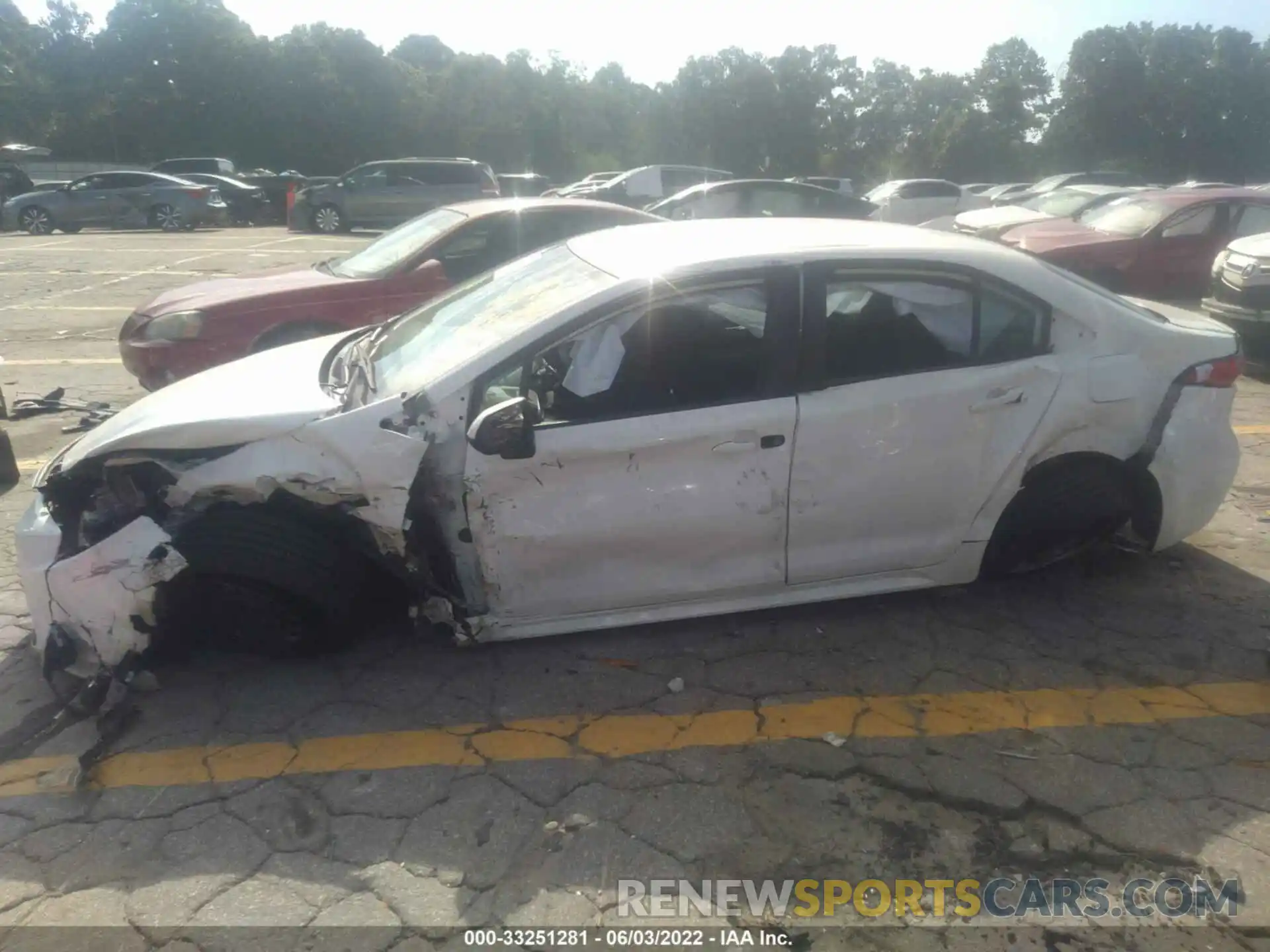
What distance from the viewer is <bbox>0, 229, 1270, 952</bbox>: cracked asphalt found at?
243 cm

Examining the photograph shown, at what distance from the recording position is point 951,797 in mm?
2775

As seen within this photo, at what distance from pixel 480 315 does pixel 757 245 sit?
1.10 m

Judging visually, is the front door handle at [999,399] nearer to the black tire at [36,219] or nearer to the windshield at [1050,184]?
the windshield at [1050,184]

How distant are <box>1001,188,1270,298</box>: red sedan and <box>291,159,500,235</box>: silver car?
14353 millimetres

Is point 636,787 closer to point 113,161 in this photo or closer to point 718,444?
point 718,444

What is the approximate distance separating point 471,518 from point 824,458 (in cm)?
125

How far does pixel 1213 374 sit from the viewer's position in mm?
3750

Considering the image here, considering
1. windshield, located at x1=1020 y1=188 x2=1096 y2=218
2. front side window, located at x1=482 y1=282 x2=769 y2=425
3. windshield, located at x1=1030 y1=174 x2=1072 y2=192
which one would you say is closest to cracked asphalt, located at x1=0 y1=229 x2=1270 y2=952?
front side window, located at x1=482 y1=282 x2=769 y2=425

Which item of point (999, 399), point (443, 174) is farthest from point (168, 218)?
point (999, 399)

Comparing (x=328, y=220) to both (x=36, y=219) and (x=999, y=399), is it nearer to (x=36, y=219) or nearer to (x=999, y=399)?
(x=36, y=219)

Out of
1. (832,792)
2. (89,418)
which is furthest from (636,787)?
(89,418)

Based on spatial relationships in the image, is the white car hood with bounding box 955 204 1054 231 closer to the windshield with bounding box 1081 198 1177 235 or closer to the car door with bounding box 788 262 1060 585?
the windshield with bounding box 1081 198 1177 235

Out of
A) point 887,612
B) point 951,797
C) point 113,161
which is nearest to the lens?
point 951,797

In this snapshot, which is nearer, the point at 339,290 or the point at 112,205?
the point at 339,290
